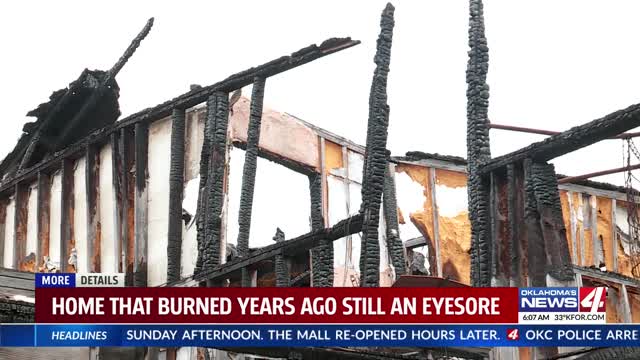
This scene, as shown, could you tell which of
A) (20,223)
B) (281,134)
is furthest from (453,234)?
(20,223)

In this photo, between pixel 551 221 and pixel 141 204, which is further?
pixel 141 204

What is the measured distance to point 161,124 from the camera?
18812 millimetres

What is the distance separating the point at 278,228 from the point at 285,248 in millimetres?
8197

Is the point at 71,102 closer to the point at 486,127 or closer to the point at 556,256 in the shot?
the point at 486,127

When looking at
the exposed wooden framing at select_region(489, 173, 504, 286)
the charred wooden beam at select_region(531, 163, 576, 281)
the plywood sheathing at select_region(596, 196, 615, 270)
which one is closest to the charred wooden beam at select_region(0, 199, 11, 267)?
the plywood sheathing at select_region(596, 196, 615, 270)

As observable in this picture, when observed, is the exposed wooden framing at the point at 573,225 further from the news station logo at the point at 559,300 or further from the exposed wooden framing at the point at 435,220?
the news station logo at the point at 559,300

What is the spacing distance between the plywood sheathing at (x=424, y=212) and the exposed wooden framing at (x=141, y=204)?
758cm

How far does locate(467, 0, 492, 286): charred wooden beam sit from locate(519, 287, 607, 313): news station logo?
1.33m

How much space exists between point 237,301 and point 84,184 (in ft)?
29.7

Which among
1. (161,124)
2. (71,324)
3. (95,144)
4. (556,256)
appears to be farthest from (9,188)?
(556,256)

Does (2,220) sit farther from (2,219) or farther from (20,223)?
(20,223)

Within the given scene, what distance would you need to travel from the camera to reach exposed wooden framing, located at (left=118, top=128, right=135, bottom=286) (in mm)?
18406

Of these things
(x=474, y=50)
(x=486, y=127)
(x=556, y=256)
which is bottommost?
(x=556, y=256)

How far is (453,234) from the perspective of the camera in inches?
985
